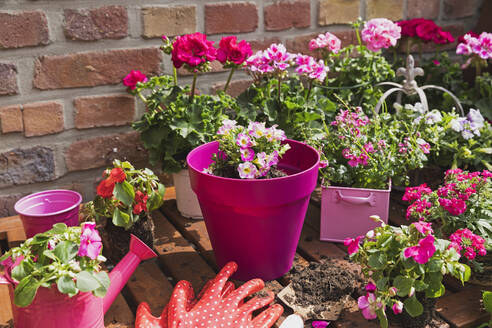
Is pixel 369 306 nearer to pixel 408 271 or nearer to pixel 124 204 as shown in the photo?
pixel 408 271

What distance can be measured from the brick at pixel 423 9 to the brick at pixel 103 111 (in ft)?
3.75

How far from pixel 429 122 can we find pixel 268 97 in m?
0.47

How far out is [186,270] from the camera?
125 centimetres

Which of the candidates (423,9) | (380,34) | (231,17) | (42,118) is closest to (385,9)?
(423,9)

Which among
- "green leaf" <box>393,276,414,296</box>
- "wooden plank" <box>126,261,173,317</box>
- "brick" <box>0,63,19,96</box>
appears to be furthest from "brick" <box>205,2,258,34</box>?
"green leaf" <box>393,276,414,296</box>

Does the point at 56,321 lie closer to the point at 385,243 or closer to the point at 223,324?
the point at 223,324

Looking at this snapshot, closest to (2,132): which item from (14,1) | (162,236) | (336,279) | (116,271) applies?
(14,1)

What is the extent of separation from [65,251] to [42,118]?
2.30ft

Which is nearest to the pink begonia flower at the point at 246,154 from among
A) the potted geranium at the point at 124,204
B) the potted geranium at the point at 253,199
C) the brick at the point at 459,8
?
the potted geranium at the point at 253,199

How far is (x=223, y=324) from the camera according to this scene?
1009 mm

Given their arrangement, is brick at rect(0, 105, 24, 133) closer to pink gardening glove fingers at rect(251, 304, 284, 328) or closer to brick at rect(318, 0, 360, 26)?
pink gardening glove fingers at rect(251, 304, 284, 328)

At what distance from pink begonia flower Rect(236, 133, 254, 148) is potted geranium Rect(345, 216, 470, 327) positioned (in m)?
0.31

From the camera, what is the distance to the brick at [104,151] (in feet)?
5.14

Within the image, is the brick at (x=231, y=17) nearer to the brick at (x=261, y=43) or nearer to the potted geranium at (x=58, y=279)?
the brick at (x=261, y=43)
